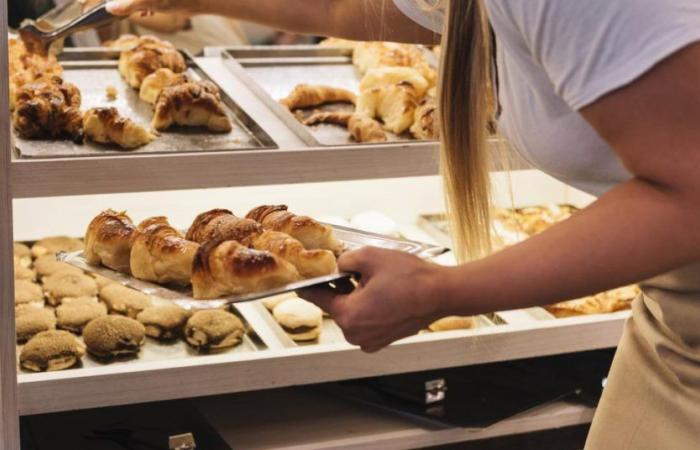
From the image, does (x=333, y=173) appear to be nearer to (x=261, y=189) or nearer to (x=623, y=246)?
(x=261, y=189)

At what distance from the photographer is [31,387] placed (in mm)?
1808

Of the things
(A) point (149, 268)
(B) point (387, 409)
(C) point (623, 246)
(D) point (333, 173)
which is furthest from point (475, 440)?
(C) point (623, 246)

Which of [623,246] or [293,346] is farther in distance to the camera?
[293,346]

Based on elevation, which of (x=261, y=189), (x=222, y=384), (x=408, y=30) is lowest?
(x=222, y=384)

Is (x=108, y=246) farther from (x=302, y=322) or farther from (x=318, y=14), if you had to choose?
(x=302, y=322)

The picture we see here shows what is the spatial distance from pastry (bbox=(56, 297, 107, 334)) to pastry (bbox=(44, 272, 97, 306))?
0.03 metres

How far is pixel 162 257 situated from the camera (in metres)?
1.29

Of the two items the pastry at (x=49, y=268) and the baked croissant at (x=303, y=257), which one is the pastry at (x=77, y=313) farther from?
the baked croissant at (x=303, y=257)

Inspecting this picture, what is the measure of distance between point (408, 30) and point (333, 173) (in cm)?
36

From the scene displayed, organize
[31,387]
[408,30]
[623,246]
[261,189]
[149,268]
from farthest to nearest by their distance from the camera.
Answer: [261,189], [31,387], [408,30], [149,268], [623,246]

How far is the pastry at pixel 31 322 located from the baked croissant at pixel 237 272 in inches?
33.3

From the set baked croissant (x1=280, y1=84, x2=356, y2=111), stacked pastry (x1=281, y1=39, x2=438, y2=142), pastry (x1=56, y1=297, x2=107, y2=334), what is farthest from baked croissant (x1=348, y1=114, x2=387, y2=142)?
pastry (x1=56, y1=297, x2=107, y2=334)

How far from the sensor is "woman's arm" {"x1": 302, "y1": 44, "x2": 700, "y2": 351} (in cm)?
95

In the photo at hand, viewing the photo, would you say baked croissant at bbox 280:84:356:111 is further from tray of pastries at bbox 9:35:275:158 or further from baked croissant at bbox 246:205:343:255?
baked croissant at bbox 246:205:343:255
